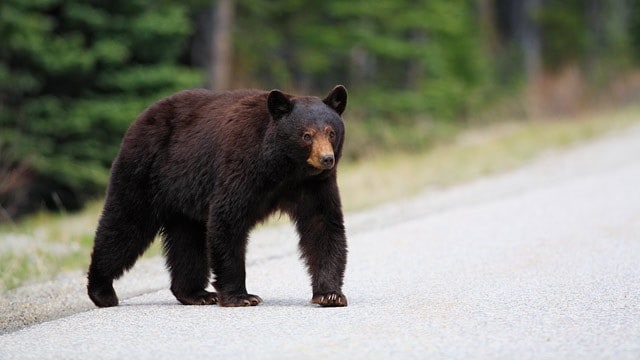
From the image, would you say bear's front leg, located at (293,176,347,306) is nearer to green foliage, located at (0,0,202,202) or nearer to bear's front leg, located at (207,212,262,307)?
bear's front leg, located at (207,212,262,307)

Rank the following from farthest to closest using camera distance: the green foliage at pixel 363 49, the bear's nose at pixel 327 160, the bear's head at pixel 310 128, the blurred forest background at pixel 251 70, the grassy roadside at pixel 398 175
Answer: the green foliage at pixel 363 49 < the blurred forest background at pixel 251 70 < the grassy roadside at pixel 398 175 < the bear's head at pixel 310 128 < the bear's nose at pixel 327 160

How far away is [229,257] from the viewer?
23.0 feet

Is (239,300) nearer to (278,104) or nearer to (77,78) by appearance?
(278,104)

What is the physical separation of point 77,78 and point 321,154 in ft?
35.9

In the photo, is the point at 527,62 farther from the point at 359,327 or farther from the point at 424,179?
the point at 359,327

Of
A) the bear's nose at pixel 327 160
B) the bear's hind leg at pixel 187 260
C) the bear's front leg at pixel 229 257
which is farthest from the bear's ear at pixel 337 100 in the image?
the bear's hind leg at pixel 187 260

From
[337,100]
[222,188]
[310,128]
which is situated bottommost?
[222,188]

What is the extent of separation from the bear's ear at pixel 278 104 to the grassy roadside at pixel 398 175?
340 cm

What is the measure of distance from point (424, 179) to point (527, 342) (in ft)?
35.1

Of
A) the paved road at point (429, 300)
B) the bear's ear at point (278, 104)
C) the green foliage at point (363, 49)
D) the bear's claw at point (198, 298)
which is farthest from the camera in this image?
the green foliage at point (363, 49)

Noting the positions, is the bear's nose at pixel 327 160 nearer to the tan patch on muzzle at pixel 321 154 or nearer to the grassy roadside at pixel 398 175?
the tan patch on muzzle at pixel 321 154

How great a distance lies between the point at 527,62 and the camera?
3838cm

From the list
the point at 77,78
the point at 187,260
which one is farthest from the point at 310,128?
the point at 77,78

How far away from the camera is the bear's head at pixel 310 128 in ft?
21.8
